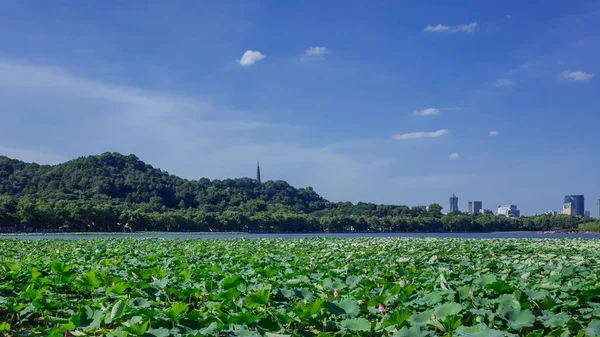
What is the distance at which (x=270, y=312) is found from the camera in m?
4.14

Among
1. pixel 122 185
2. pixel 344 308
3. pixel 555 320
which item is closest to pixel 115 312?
pixel 344 308

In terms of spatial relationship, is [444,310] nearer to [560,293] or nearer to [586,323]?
[586,323]

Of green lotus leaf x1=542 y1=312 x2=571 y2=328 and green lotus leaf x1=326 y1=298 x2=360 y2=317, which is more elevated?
green lotus leaf x1=326 y1=298 x2=360 y2=317

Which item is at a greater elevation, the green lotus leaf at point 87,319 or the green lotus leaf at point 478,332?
the green lotus leaf at point 478,332

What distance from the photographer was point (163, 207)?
87750 millimetres

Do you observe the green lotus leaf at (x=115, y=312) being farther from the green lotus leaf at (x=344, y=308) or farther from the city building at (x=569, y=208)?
the city building at (x=569, y=208)

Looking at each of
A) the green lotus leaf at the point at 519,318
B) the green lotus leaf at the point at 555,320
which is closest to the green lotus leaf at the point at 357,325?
the green lotus leaf at the point at 519,318

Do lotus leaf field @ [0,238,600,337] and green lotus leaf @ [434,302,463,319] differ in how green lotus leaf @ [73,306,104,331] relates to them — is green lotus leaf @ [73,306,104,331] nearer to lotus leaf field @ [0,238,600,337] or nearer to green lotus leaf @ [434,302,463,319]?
lotus leaf field @ [0,238,600,337]

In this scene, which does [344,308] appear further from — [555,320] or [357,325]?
[555,320]

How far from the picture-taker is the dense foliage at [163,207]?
61.2 m

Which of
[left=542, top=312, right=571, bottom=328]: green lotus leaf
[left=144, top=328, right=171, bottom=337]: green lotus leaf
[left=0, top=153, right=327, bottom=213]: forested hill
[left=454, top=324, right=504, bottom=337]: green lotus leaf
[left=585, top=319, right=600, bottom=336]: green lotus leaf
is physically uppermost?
[left=0, top=153, right=327, bottom=213]: forested hill

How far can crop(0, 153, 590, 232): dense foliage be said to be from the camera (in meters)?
61.2

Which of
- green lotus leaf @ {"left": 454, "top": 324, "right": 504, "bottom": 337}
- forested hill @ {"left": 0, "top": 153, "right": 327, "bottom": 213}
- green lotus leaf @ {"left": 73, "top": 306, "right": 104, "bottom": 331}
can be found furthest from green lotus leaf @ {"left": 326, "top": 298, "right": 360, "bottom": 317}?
forested hill @ {"left": 0, "top": 153, "right": 327, "bottom": 213}

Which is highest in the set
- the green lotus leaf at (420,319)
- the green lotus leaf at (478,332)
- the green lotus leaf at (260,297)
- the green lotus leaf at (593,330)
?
the green lotus leaf at (260,297)
